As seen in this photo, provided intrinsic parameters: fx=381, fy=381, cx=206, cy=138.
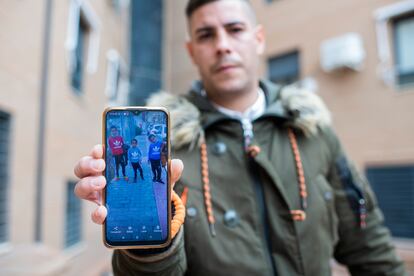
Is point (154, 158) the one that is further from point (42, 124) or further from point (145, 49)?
point (145, 49)

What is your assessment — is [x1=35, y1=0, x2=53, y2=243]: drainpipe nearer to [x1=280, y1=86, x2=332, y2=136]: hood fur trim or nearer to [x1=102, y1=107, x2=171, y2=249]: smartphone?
[x1=280, y1=86, x2=332, y2=136]: hood fur trim

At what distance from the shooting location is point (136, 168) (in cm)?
127

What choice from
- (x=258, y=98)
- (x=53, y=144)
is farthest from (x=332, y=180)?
(x=53, y=144)

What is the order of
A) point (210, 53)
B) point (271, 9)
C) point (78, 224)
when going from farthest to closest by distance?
point (271, 9)
point (78, 224)
point (210, 53)

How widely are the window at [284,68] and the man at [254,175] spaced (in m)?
7.63

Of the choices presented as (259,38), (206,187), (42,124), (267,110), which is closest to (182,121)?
(206,187)

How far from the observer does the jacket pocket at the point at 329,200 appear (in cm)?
194

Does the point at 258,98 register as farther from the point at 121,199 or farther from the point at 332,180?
the point at 121,199

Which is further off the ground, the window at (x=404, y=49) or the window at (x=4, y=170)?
the window at (x=404, y=49)

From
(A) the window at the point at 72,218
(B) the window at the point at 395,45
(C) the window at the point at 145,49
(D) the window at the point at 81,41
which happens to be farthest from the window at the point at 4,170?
(C) the window at the point at 145,49

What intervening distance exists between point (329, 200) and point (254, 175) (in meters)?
0.44

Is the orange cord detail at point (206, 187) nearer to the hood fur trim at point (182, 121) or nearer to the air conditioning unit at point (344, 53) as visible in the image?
the hood fur trim at point (182, 121)

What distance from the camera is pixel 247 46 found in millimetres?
2043

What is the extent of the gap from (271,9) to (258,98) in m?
8.75
